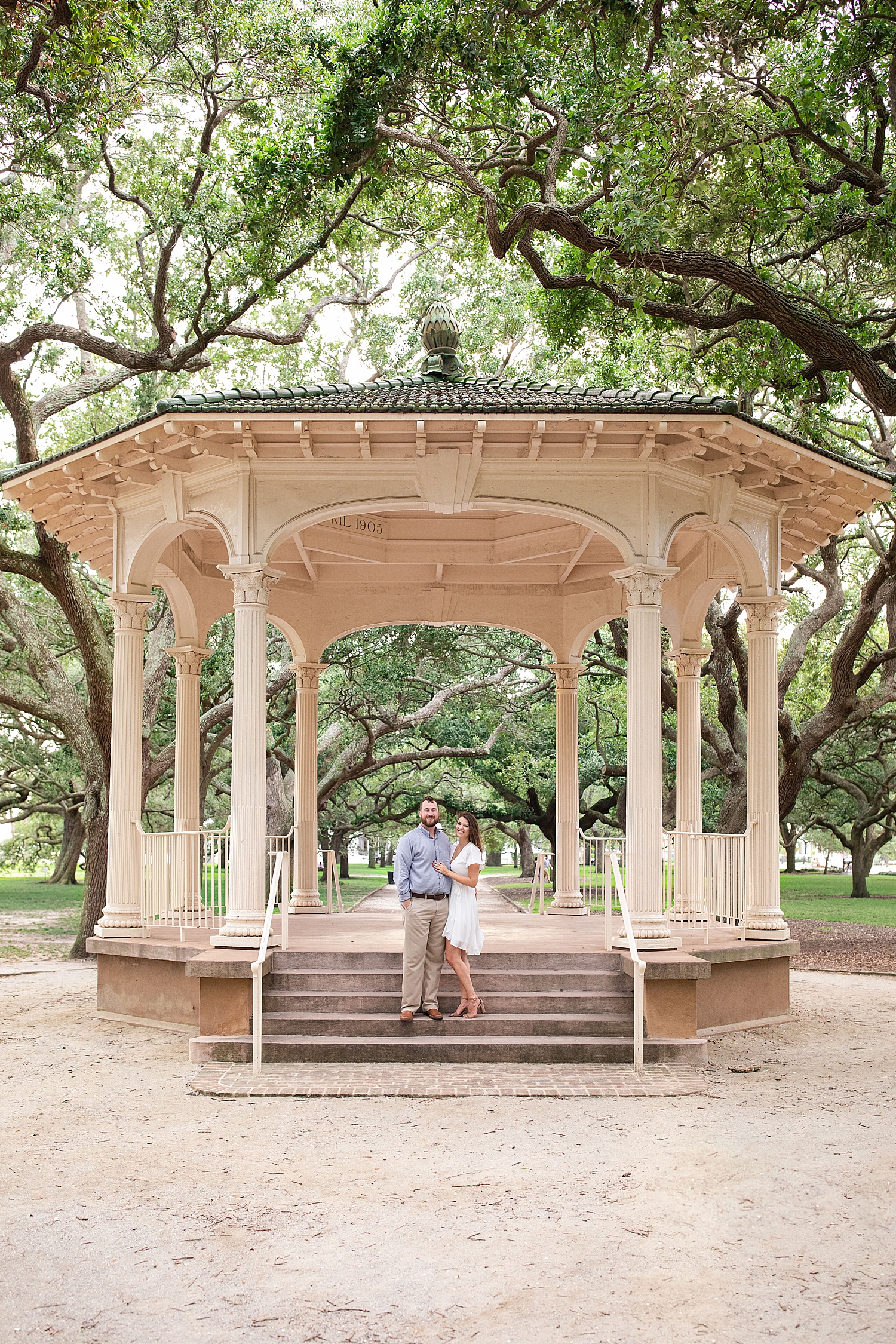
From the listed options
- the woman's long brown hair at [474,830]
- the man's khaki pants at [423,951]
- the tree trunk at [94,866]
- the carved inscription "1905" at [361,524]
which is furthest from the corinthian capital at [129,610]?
the tree trunk at [94,866]

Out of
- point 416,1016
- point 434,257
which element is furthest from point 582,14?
point 434,257

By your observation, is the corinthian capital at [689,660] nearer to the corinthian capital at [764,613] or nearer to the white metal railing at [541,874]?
the corinthian capital at [764,613]

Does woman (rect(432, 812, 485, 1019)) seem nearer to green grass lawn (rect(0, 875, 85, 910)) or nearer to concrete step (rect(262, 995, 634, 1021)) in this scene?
concrete step (rect(262, 995, 634, 1021))

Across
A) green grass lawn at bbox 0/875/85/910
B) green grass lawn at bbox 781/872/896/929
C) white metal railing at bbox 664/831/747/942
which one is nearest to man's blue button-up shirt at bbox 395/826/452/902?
white metal railing at bbox 664/831/747/942

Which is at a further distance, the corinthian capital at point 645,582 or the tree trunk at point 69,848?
the tree trunk at point 69,848

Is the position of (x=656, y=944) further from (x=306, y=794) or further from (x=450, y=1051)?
(x=306, y=794)

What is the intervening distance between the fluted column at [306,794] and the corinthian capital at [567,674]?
11.0 ft

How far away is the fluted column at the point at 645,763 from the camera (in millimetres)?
9531

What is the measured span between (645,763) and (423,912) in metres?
2.38

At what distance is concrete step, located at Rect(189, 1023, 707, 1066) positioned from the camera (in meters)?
8.54

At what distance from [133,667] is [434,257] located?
14.9m

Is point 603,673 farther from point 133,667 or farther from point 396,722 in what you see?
point 133,667

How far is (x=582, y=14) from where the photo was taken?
9.84m

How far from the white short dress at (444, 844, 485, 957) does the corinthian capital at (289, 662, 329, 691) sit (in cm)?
691
